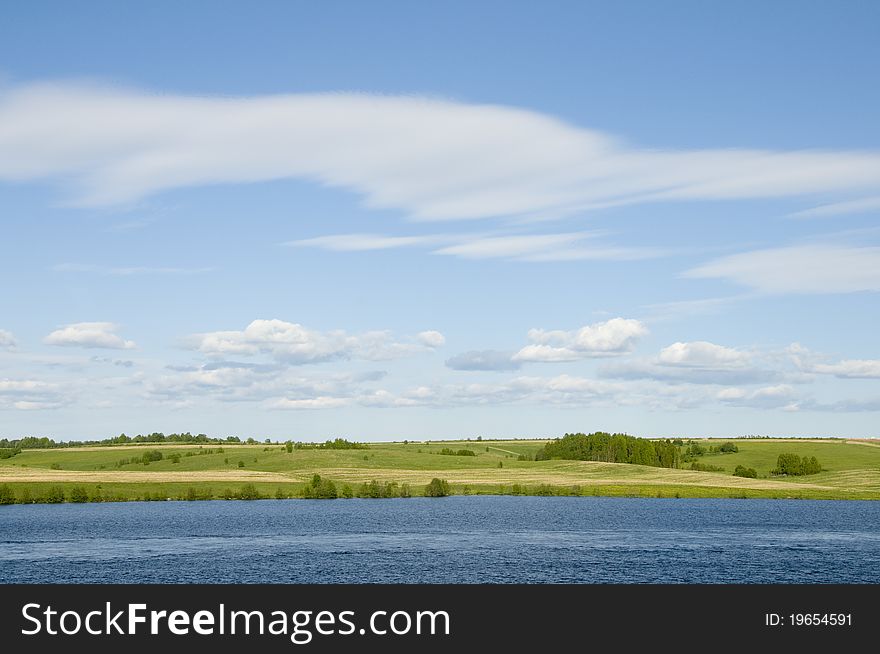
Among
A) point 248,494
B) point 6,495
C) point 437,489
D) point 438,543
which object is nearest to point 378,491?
point 437,489

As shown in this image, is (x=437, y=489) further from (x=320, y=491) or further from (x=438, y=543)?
(x=438, y=543)

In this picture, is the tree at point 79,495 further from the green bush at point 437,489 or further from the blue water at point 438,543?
the green bush at point 437,489

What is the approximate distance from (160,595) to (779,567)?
54475 millimetres

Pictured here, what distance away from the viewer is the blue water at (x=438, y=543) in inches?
3056

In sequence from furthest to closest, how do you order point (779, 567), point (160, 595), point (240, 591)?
point (779, 567)
point (240, 591)
point (160, 595)

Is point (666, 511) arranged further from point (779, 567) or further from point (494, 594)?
point (494, 594)

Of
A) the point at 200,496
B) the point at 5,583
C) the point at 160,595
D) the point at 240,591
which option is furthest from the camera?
the point at 200,496

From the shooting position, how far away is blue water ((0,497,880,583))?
77.6m

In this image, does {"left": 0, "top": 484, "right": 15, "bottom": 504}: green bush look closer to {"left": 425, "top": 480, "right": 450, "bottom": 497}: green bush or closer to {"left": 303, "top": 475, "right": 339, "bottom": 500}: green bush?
{"left": 303, "top": 475, "right": 339, "bottom": 500}: green bush

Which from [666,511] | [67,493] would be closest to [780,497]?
[666,511]

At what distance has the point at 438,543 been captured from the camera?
96.4m

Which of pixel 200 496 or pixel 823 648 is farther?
pixel 200 496

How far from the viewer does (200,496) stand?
520ft

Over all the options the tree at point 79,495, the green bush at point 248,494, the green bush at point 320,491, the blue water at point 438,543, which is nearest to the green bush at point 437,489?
the green bush at point 320,491
